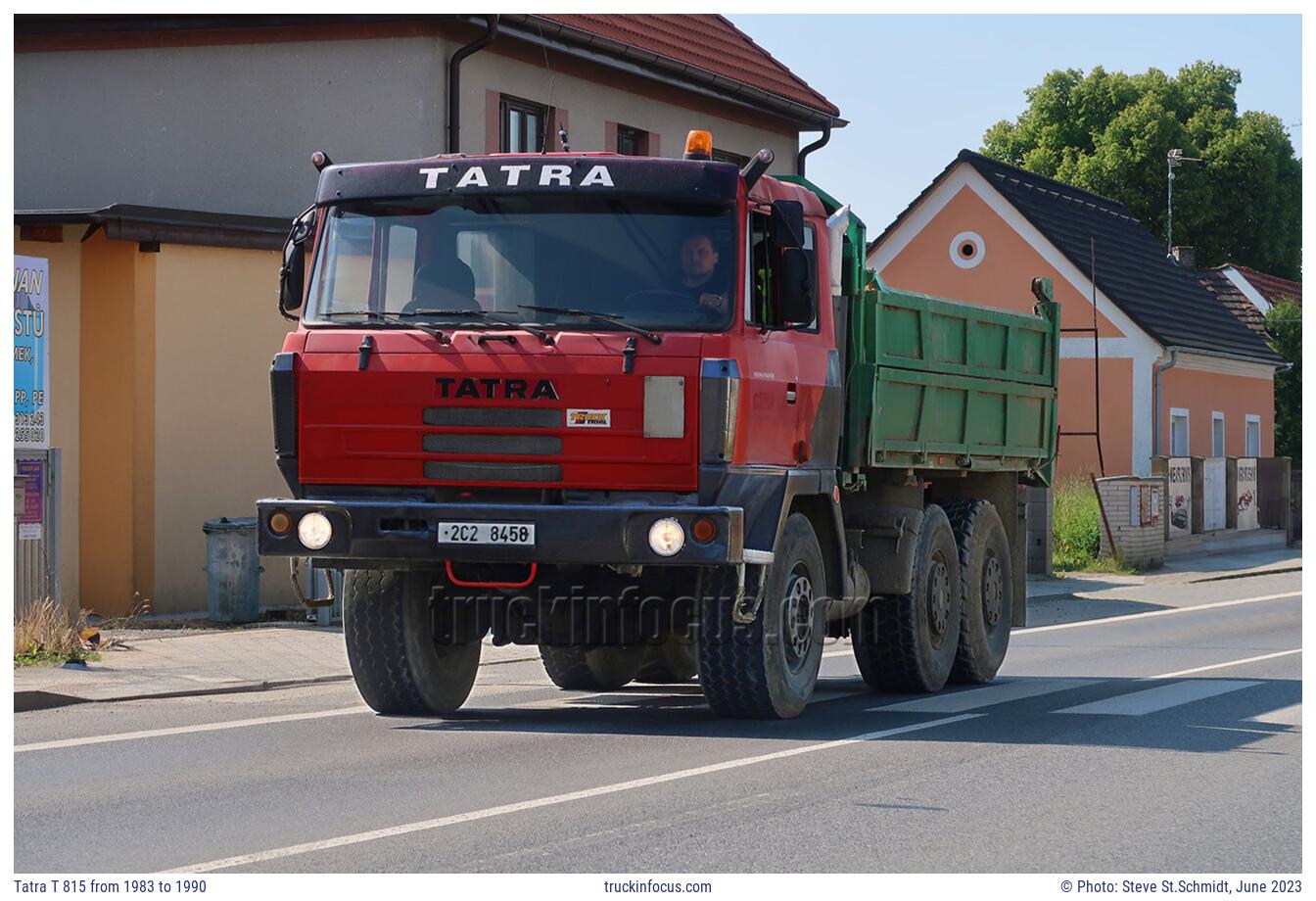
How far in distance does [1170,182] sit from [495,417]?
55.1m

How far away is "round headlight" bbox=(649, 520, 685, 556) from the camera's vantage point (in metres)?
10.4

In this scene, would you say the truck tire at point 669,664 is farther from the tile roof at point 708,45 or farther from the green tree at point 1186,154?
the green tree at point 1186,154

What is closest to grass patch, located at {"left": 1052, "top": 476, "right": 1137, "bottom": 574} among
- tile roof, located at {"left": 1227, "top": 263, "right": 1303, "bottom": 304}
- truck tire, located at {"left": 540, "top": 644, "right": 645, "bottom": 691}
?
truck tire, located at {"left": 540, "top": 644, "right": 645, "bottom": 691}

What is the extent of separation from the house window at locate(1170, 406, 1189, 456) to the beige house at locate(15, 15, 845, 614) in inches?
563

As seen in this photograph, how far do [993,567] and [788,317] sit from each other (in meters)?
4.97

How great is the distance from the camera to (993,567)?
15211 millimetres

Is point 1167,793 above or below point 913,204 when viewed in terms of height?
below

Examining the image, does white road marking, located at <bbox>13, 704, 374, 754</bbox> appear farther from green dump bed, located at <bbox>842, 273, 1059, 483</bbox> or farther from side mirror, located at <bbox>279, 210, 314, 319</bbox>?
green dump bed, located at <bbox>842, 273, 1059, 483</bbox>

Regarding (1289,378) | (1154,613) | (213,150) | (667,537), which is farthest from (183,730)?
(1289,378)

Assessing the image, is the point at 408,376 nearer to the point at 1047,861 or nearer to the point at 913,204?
the point at 1047,861

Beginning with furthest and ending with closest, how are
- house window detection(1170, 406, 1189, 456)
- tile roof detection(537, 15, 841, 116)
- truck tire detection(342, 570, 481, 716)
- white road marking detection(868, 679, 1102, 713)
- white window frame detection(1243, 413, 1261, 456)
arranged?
1. white window frame detection(1243, 413, 1261, 456)
2. house window detection(1170, 406, 1189, 456)
3. tile roof detection(537, 15, 841, 116)
4. white road marking detection(868, 679, 1102, 713)
5. truck tire detection(342, 570, 481, 716)

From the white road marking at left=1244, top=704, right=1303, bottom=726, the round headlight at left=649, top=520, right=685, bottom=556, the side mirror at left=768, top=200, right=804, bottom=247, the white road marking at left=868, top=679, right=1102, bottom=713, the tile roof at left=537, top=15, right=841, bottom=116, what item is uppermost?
the tile roof at left=537, top=15, right=841, bottom=116

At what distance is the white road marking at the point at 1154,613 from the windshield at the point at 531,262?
1084 cm
